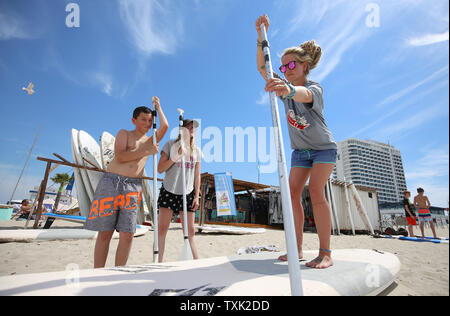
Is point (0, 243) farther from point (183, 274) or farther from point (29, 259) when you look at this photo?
point (183, 274)

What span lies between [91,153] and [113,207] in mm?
11921

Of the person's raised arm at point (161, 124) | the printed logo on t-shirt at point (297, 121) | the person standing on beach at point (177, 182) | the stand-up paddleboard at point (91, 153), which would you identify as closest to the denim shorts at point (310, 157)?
the printed logo on t-shirt at point (297, 121)

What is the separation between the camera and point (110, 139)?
40.9ft

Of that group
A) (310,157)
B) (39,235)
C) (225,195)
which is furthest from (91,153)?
(310,157)

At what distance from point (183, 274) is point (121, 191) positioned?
4.02ft

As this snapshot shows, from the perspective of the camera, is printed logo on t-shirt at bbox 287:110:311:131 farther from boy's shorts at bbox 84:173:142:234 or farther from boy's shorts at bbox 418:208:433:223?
boy's shorts at bbox 418:208:433:223

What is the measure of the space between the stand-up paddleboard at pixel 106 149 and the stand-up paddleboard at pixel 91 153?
0.60 meters

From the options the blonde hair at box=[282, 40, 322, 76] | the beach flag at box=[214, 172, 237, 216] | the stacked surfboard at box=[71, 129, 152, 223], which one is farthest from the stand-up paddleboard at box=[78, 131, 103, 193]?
the blonde hair at box=[282, 40, 322, 76]

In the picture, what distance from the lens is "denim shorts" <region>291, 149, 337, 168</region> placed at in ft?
6.34

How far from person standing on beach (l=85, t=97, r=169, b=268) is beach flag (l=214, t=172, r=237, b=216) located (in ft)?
26.7

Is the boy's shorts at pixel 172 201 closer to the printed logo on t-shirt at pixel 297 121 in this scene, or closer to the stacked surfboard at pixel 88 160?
the printed logo on t-shirt at pixel 297 121

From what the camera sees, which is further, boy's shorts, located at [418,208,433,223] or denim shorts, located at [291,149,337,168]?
boy's shorts, located at [418,208,433,223]

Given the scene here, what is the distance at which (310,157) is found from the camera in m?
2.04
